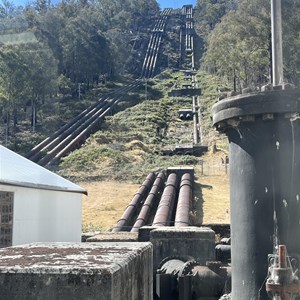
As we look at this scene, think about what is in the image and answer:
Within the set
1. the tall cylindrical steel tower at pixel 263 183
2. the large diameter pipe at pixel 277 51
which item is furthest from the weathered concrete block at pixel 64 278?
the large diameter pipe at pixel 277 51

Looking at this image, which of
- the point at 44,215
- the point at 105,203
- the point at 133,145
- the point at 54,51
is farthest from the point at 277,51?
the point at 54,51

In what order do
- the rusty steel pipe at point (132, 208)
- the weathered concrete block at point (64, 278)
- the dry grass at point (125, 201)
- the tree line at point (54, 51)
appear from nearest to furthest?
the weathered concrete block at point (64, 278)
the rusty steel pipe at point (132, 208)
the dry grass at point (125, 201)
the tree line at point (54, 51)

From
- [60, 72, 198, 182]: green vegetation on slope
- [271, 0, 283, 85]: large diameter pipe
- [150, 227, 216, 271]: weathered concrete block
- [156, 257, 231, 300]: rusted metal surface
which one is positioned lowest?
[156, 257, 231, 300]: rusted metal surface

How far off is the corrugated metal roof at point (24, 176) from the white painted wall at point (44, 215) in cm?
15

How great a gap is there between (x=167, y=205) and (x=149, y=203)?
6.85 ft

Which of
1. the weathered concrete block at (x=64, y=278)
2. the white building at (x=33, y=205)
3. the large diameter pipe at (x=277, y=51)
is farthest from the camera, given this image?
the white building at (x=33, y=205)

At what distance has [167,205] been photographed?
16094mm

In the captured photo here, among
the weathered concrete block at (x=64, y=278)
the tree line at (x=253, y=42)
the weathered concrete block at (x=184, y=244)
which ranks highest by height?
the tree line at (x=253, y=42)

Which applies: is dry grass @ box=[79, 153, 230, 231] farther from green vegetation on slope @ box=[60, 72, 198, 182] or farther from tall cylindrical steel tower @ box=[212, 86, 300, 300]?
tall cylindrical steel tower @ box=[212, 86, 300, 300]

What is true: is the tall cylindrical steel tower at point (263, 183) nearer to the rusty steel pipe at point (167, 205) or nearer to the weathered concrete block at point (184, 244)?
the weathered concrete block at point (184, 244)

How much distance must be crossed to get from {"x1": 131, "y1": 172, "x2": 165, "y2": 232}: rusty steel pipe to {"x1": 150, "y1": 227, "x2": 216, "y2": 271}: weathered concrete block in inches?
242

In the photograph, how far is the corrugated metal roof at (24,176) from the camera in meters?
8.69

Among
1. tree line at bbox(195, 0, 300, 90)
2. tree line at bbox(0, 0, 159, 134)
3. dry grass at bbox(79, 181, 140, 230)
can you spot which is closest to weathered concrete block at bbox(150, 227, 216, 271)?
dry grass at bbox(79, 181, 140, 230)

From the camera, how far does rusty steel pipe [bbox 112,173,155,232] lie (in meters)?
14.7
